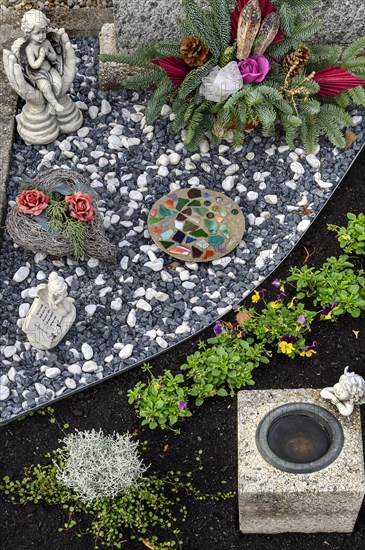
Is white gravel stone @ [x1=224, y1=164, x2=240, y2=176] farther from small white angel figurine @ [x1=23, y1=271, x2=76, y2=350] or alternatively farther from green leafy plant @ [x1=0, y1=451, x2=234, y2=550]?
green leafy plant @ [x1=0, y1=451, x2=234, y2=550]

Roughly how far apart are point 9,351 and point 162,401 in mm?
919

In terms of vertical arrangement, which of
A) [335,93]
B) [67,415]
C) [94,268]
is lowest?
[67,415]

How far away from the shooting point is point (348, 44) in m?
5.85

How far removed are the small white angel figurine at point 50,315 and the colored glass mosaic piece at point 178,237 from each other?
75 cm

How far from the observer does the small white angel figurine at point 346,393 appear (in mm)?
3932

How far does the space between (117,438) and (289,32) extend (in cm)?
262

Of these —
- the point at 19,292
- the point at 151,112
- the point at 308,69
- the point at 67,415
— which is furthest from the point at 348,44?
the point at 67,415

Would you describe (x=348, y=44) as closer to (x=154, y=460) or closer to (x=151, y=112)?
(x=151, y=112)

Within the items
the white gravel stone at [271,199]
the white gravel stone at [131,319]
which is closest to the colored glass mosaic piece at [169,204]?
the white gravel stone at [271,199]

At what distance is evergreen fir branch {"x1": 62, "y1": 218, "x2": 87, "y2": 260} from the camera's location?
4.82 meters

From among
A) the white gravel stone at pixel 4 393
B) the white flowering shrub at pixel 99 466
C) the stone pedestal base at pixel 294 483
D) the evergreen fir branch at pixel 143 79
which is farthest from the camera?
the evergreen fir branch at pixel 143 79

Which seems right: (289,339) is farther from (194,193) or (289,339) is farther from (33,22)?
(33,22)

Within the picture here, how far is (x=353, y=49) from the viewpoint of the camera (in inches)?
210

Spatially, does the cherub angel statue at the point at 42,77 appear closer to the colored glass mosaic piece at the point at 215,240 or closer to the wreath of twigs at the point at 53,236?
the wreath of twigs at the point at 53,236
